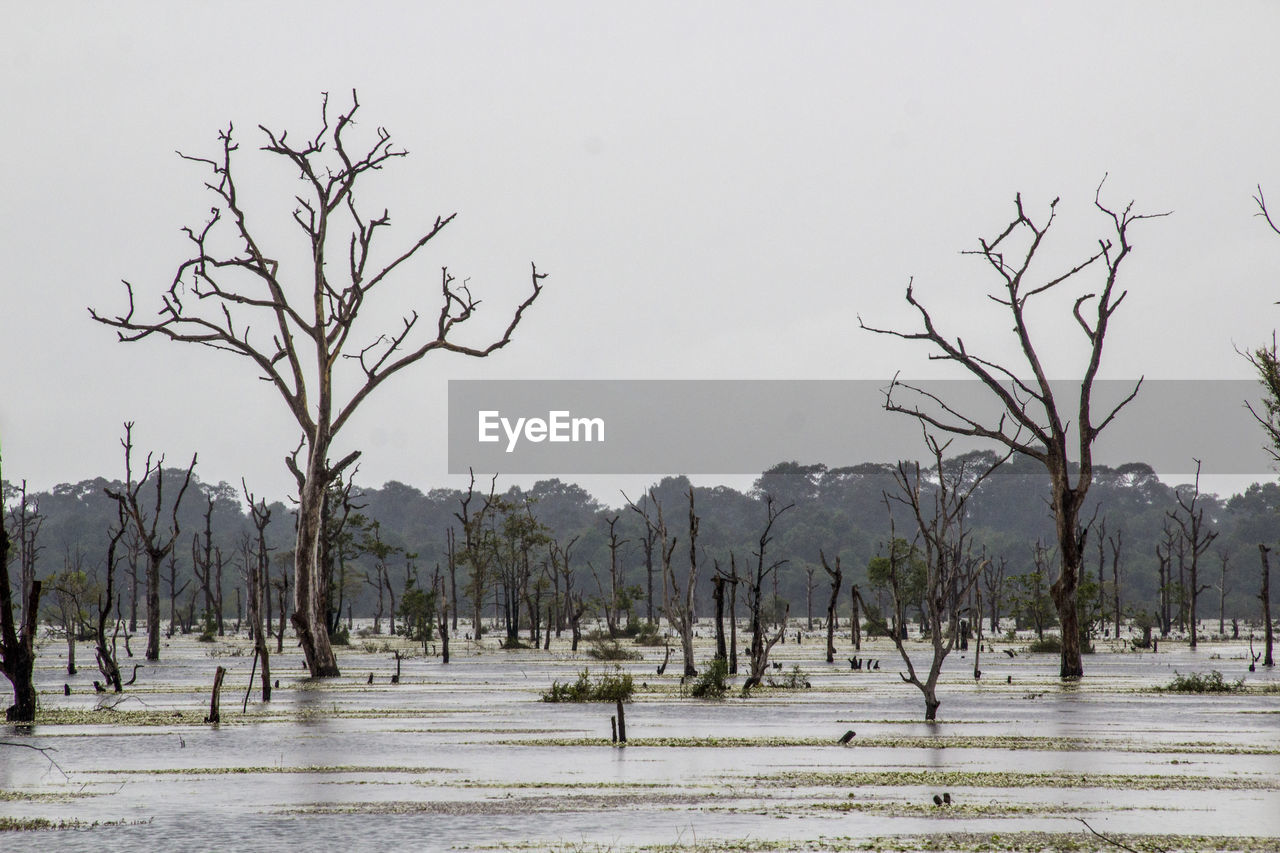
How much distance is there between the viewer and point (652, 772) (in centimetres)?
1470

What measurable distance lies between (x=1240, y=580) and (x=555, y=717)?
320 ft

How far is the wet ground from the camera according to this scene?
1076cm

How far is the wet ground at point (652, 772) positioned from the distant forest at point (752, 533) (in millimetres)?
63405

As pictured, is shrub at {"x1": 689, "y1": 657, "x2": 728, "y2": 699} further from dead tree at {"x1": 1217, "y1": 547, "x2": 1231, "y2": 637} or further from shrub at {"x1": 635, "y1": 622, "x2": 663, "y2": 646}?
dead tree at {"x1": 1217, "y1": 547, "x2": 1231, "y2": 637}

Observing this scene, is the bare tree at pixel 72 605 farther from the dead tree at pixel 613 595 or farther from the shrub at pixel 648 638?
the shrub at pixel 648 638

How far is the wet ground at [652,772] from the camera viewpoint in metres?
10.8

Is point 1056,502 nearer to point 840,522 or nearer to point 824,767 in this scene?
point 824,767

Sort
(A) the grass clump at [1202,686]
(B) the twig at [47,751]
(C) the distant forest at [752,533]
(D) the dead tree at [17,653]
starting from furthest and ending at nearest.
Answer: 1. (C) the distant forest at [752,533]
2. (A) the grass clump at [1202,686]
3. (D) the dead tree at [17,653]
4. (B) the twig at [47,751]

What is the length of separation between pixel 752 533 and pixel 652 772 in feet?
381

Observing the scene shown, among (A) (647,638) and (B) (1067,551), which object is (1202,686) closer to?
(B) (1067,551)

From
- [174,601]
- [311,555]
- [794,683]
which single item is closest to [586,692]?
[794,683]

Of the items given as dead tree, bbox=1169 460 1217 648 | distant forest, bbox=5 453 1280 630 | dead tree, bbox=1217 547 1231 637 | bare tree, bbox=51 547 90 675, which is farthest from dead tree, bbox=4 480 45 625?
dead tree, bbox=1217 547 1231 637

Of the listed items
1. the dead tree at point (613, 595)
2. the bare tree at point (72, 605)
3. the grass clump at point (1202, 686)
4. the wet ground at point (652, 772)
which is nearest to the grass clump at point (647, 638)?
the dead tree at point (613, 595)

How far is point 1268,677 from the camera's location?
34.4 metres
